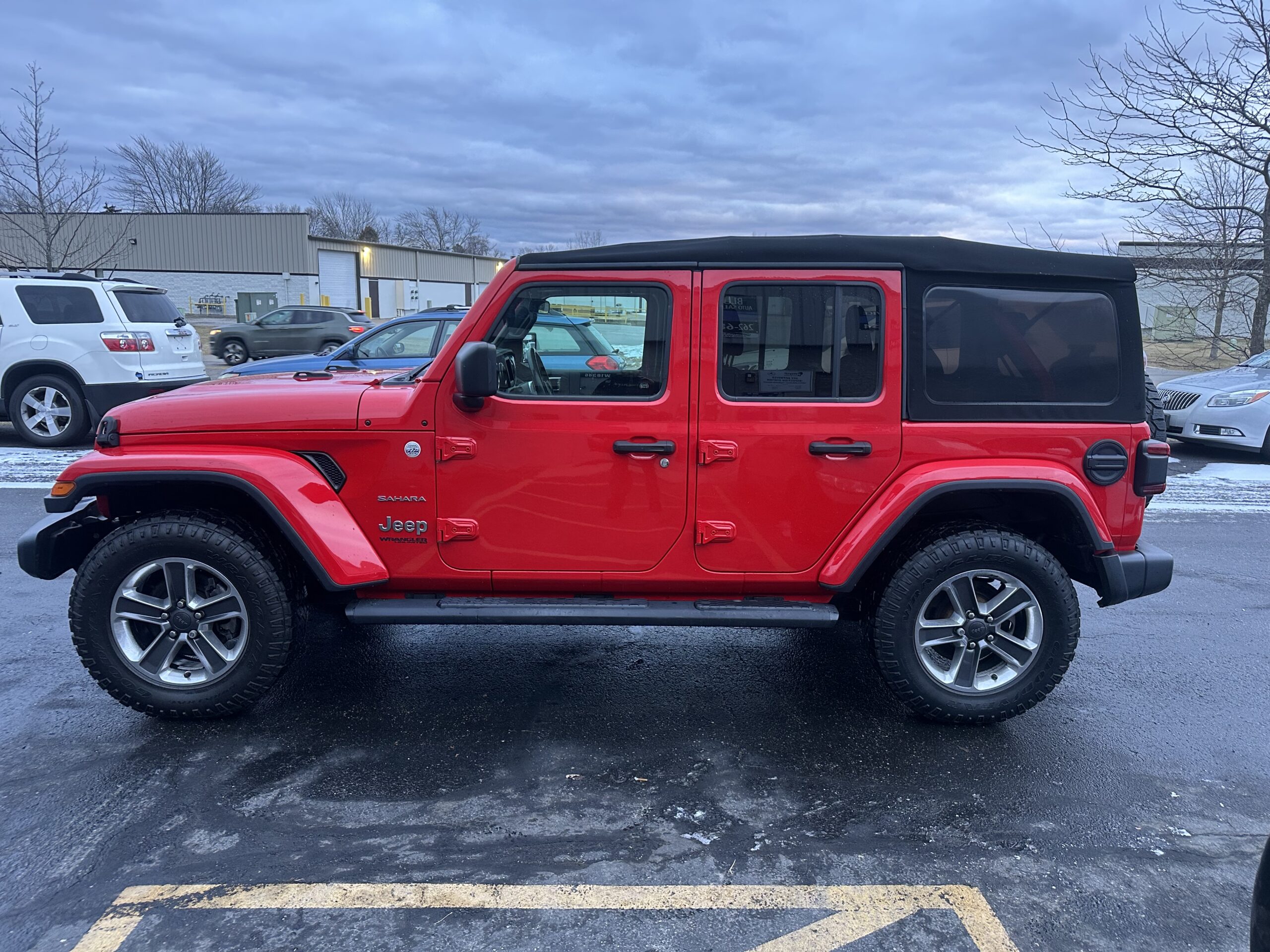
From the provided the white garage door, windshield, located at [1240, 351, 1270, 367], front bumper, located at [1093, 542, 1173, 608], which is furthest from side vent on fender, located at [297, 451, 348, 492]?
the white garage door

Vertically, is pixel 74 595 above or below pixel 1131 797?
above

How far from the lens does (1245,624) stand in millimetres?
5184

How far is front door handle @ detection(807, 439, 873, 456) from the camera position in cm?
362

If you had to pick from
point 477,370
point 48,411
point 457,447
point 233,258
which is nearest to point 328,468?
point 457,447

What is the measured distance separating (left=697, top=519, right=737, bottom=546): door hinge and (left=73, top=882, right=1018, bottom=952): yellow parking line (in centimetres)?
137

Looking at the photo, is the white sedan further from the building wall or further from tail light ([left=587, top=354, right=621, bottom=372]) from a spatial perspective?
the building wall

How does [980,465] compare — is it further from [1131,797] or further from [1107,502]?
[1131,797]

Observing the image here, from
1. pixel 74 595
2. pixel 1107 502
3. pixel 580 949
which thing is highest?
pixel 1107 502

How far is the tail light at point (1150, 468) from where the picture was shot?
367 cm

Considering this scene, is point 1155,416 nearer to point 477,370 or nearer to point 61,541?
point 477,370

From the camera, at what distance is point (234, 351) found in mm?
26000

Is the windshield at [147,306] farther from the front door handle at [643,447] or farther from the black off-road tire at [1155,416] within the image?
the black off-road tire at [1155,416]

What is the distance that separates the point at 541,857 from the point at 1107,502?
2640mm

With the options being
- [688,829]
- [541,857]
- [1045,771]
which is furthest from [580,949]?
[1045,771]
